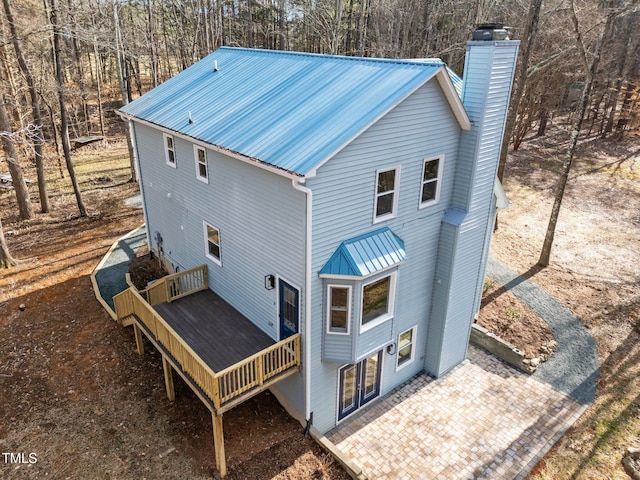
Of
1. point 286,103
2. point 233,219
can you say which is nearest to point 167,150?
point 233,219

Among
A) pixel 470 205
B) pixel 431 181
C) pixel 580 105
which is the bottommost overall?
pixel 470 205

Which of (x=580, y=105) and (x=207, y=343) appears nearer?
(x=207, y=343)

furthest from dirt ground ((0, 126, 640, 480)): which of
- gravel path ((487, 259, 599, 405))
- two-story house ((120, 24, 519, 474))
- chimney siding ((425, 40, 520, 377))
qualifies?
chimney siding ((425, 40, 520, 377))

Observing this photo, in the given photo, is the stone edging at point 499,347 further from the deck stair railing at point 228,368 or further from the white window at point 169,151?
the white window at point 169,151

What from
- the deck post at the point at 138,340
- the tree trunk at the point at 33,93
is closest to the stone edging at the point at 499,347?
the deck post at the point at 138,340

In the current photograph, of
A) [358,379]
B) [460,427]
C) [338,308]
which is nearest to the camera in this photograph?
[338,308]

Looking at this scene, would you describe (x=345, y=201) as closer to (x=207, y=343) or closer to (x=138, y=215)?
(x=207, y=343)

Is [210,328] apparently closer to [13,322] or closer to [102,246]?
[13,322]

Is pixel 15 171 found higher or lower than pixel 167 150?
lower
